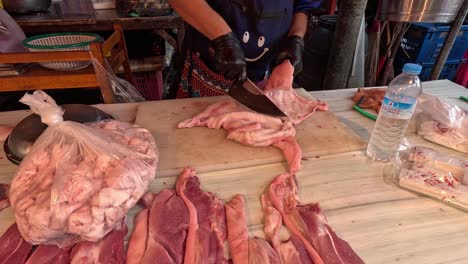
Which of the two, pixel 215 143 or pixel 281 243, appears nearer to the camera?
pixel 281 243

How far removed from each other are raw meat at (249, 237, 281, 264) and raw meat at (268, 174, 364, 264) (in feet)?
0.31

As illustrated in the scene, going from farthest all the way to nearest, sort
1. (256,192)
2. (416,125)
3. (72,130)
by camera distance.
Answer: (416,125)
(256,192)
(72,130)

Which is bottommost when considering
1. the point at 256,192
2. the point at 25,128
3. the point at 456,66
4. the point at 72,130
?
the point at 456,66

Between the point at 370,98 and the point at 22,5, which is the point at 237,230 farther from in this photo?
the point at 22,5

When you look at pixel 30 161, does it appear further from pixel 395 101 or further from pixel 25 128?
pixel 395 101

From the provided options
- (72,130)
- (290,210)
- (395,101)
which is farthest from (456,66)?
(72,130)

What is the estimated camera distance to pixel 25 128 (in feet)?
3.97

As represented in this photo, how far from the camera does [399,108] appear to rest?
1.19m

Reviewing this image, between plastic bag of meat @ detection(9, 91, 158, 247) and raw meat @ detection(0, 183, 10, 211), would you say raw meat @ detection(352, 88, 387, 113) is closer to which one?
plastic bag of meat @ detection(9, 91, 158, 247)

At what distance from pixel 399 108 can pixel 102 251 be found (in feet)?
3.88

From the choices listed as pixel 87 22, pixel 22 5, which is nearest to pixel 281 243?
pixel 87 22

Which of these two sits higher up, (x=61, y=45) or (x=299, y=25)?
(x=299, y=25)

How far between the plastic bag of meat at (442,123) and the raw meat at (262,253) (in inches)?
42.7

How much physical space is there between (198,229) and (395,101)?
0.91 metres
